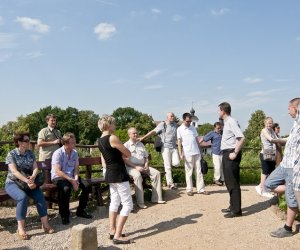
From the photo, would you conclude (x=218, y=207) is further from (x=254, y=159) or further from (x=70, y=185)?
(x=254, y=159)

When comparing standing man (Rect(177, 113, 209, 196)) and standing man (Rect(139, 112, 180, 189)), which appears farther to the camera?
standing man (Rect(139, 112, 180, 189))

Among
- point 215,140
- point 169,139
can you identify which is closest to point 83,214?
point 169,139

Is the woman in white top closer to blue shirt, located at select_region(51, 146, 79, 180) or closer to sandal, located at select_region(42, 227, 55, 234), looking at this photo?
blue shirt, located at select_region(51, 146, 79, 180)

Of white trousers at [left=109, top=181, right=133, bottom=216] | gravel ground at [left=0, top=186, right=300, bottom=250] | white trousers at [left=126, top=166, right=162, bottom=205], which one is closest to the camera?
gravel ground at [left=0, top=186, right=300, bottom=250]

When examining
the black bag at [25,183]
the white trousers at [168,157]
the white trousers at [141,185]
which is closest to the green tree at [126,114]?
the white trousers at [168,157]

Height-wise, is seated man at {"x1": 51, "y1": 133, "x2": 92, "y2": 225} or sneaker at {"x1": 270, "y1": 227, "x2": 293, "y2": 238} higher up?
seated man at {"x1": 51, "y1": 133, "x2": 92, "y2": 225}

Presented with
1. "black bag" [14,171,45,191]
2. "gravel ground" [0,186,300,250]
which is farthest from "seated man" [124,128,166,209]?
"black bag" [14,171,45,191]

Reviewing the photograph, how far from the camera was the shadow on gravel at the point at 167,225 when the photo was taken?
6367 mm

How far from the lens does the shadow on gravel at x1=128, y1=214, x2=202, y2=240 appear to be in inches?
251

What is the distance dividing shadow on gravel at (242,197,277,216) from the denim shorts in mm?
1359

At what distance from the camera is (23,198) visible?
6324 mm

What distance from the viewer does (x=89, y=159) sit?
8.41 m

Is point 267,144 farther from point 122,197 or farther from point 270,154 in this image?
point 122,197

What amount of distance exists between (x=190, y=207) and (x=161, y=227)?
4.31 ft
